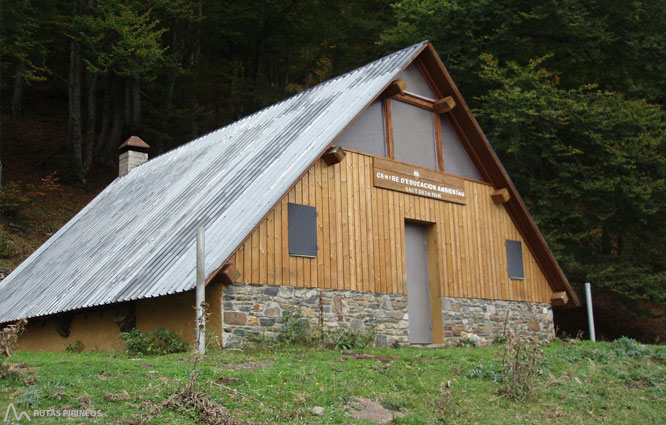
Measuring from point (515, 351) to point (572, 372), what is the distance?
77.7 inches

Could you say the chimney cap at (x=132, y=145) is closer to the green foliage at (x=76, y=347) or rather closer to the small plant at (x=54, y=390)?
the green foliage at (x=76, y=347)

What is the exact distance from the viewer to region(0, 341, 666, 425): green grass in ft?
22.7

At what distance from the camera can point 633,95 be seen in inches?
991

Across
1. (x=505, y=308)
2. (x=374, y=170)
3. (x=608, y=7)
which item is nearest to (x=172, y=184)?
(x=374, y=170)

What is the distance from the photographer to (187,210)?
13078 millimetres

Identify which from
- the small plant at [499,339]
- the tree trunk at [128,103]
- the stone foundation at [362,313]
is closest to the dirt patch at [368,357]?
the stone foundation at [362,313]

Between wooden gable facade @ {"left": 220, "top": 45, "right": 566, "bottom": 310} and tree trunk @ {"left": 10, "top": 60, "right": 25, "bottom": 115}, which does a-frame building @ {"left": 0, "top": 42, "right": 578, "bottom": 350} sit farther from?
tree trunk @ {"left": 10, "top": 60, "right": 25, "bottom": 115}

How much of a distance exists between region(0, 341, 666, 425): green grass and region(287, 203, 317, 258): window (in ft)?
6.32

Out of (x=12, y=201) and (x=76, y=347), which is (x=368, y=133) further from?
(x=12, y=201)

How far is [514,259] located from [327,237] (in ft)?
20.6

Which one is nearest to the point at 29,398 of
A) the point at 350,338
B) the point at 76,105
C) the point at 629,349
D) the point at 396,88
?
the point at 350,338

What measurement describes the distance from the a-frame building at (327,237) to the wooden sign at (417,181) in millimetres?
35

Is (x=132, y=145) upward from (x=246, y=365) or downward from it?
upward

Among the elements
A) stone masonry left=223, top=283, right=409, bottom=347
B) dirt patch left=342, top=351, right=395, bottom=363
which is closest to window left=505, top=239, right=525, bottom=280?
stone masonry left=223, top=283, right=409, bottom=347
